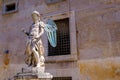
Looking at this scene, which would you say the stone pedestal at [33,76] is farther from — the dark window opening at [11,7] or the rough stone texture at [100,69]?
the dark window opening at [11,7]

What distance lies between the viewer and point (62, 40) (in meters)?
10.2

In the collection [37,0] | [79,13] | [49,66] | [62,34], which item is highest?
[37,0]

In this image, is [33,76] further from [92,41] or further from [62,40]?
[62,40]

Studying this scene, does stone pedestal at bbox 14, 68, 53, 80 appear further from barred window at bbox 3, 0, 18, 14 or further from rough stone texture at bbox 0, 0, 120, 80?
barred window at bbox 3, 0, 18, 14

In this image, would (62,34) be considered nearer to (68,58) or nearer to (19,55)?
(68,58)

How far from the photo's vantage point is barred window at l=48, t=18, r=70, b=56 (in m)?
9.97

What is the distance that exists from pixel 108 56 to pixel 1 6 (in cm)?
780

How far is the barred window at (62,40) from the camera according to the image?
9.97 metres

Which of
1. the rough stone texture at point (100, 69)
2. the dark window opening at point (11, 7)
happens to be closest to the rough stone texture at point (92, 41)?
the rough stone texture at point (100, 69)

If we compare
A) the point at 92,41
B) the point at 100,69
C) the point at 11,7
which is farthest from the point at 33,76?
the point at 11,7

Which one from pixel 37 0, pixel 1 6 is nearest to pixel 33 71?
pixel 37 0

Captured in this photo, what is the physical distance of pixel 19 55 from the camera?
11086 millimetres

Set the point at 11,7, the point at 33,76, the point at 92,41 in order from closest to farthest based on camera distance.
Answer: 1. the point at 33,76
2. the point at 92,41
3. the point at 11,7

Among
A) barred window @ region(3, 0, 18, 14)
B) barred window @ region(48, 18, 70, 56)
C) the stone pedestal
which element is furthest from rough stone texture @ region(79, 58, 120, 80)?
barred window @ region(3, 0, 18, 14)
